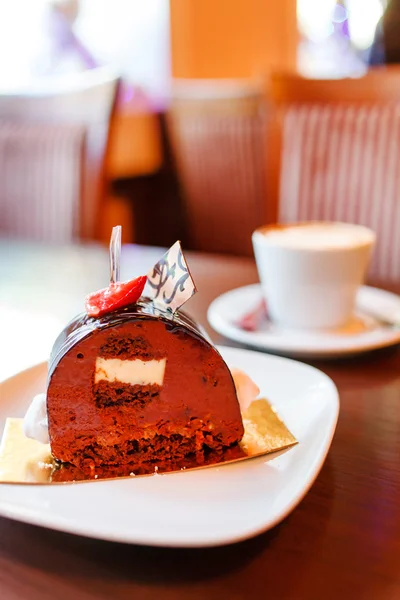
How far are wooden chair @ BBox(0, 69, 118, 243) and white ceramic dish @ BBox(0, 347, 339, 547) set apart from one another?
1.28 meters

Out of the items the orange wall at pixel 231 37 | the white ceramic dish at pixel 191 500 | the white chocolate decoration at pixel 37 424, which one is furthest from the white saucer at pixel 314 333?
the orange wall at pixel 231 37

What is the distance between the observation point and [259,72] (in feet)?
11.5

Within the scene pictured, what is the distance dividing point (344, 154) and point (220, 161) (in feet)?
3.72

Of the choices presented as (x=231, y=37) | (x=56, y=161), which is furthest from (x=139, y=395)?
(x=231, y=37)

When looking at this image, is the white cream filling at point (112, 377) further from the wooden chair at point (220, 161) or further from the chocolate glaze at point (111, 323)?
the wooden chair at point (220, 161)

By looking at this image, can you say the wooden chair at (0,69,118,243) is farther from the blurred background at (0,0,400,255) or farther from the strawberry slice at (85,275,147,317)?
the strawberry slice at (85,275,147,317)

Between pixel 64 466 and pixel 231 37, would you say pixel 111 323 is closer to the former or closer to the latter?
pixel 64 466

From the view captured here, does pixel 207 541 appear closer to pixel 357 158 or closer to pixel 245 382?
pixel 245 382

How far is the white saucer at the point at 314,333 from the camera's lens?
0.92m

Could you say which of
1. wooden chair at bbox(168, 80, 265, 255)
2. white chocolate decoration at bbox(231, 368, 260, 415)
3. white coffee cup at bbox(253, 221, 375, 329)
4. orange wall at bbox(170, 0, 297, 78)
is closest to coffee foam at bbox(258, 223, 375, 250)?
white coffee cup at bbox(253, 221, 375, 329)

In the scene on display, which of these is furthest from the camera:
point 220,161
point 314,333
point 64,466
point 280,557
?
point 220,161

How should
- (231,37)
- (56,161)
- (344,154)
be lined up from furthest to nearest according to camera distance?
(231,37) < (56,161) < (344,154)

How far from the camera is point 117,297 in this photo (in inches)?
26.4

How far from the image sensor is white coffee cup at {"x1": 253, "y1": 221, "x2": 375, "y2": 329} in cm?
100
